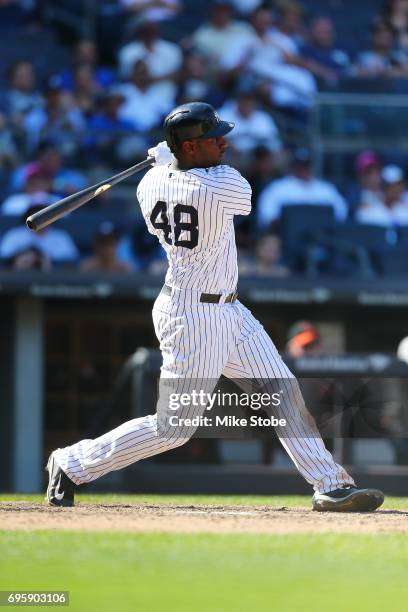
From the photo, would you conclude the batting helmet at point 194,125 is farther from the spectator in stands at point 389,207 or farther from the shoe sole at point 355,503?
Answer: the spectator in stands at point 389,207

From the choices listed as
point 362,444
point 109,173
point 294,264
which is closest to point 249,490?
point 362,444

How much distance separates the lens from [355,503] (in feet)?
19.3

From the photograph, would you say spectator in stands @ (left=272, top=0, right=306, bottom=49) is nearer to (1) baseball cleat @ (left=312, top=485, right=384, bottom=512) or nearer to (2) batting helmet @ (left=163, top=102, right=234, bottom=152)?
(2) batting helmet @ (left=163, top=102, right=234, bottom=152)

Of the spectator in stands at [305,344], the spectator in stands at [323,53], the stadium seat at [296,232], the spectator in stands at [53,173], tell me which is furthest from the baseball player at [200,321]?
the spectator in stands at [323,53]

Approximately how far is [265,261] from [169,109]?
212cm

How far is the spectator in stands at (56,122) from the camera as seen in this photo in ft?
38.5

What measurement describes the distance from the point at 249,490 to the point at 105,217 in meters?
2.95

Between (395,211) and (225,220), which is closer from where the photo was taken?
(225,220)

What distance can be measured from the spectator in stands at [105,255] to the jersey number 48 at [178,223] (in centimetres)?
515

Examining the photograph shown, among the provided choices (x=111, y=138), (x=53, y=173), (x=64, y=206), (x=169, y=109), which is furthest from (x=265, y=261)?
(x=64, y=206)

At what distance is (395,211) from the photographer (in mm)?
12141

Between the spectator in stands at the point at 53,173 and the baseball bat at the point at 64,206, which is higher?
the spectator in stands at the point at 53,173

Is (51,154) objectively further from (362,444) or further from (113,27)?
(362,444)

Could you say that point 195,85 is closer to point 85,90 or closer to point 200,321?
point 85,90
